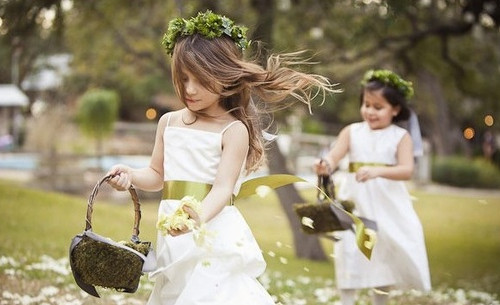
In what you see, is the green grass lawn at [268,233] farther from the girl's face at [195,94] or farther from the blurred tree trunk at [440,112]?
the blurred tree trunk at [440,112]

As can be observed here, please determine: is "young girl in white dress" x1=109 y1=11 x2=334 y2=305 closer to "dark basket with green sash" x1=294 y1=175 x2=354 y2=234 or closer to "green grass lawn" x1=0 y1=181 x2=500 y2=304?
"dark basket with green sash" x1=294 y1=175 x2=354 y2=234

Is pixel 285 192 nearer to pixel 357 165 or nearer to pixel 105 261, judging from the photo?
pixel 357 165

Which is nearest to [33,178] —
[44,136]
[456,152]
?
[44,136]

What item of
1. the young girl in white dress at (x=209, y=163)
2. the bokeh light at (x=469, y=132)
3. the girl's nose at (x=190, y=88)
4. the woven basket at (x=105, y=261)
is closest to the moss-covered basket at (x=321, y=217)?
the young girl in white dress at (x=209, y=163)

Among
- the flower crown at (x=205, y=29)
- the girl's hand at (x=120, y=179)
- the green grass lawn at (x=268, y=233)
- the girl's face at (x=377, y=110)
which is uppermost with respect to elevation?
the flower crown at (x=205, y=29)

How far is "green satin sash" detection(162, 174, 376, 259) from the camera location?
3.54 m

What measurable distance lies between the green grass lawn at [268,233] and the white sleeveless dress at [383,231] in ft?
1.41

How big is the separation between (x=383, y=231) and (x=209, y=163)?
99.5 inches

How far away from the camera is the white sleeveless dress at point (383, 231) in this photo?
18.6ft

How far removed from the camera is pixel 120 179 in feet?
11.4

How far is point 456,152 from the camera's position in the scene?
Result: 3831 cm

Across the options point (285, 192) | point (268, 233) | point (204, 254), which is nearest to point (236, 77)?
point (204, 254)

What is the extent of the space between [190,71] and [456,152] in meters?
36.2

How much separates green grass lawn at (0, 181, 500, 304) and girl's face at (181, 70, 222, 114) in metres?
1.97
